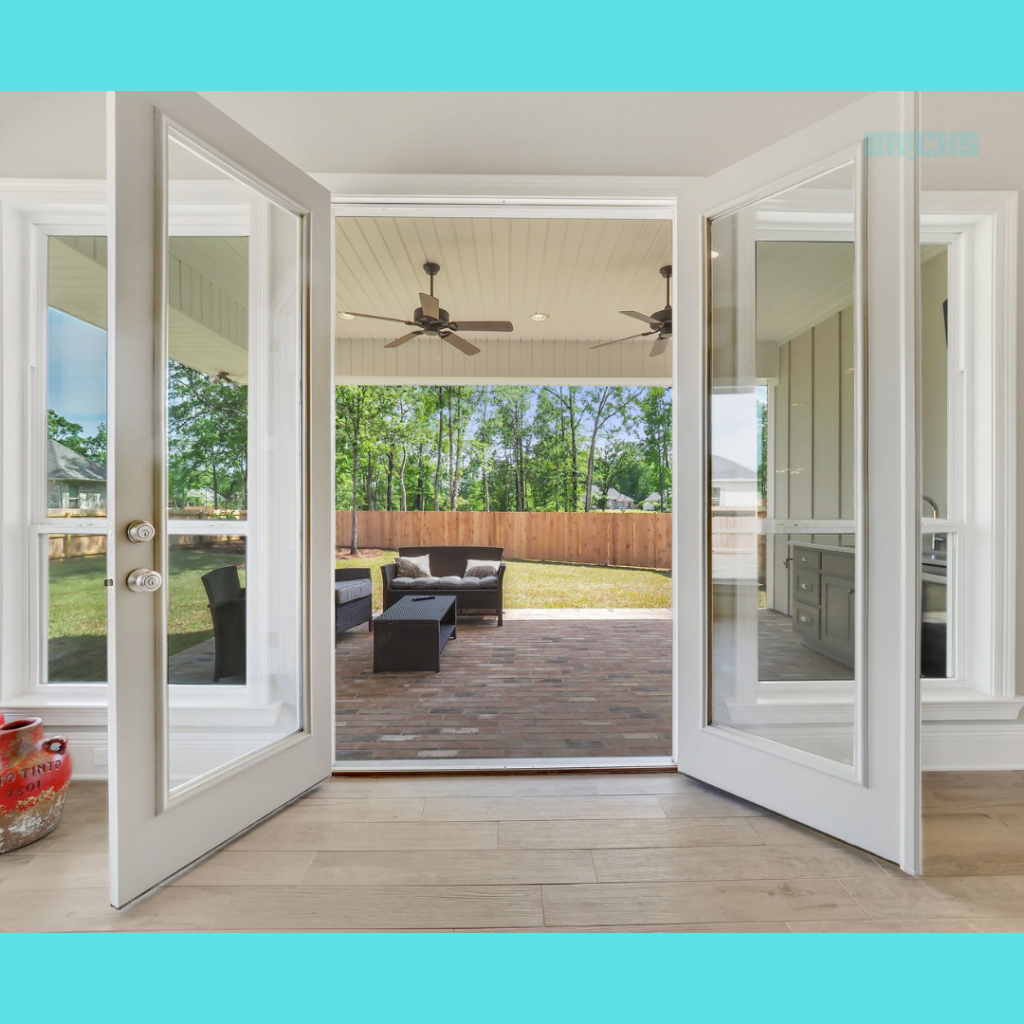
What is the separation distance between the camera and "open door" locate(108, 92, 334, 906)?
1546 mm

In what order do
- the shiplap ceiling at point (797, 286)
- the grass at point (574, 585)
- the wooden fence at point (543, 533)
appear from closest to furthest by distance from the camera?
the shiplap ceiling at point (797, 286), the grass at point (574, 585), the wooden fence at point (543, 533)

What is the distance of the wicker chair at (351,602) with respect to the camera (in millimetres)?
4815

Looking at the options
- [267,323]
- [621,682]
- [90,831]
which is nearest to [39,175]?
[267,323]

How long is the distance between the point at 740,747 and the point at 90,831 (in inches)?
94.3

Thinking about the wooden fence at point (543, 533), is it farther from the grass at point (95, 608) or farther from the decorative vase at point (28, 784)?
the decorative vase at point (28, 784)

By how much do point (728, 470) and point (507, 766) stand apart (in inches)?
61.3

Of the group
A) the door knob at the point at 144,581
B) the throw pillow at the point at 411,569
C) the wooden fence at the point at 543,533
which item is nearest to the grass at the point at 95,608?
the door knob at the point at 144,581

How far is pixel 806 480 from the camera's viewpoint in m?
2.11

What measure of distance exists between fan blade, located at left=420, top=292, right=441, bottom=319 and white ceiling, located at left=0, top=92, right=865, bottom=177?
1.72 meters

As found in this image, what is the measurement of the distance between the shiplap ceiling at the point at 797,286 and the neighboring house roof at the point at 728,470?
0.50m

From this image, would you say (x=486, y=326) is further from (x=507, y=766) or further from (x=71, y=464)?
(x=507, y=766)

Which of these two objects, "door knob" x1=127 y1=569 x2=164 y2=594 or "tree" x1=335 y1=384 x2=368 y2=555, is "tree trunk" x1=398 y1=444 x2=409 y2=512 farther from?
"door knob" x1=127 y1=569 x2=164 y2=594

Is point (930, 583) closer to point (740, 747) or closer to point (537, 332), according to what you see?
point (740, 747)

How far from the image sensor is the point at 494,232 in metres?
3.71
